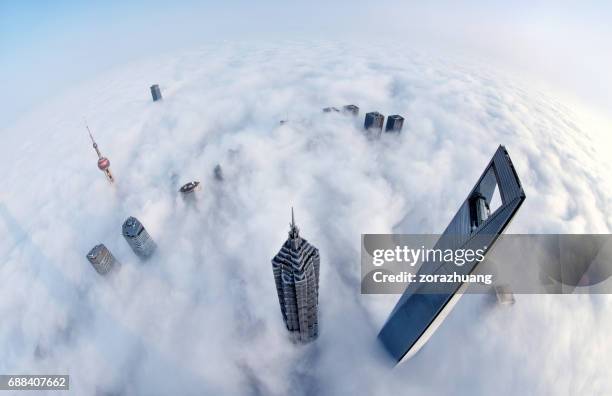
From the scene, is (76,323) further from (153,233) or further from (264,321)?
(264,321)

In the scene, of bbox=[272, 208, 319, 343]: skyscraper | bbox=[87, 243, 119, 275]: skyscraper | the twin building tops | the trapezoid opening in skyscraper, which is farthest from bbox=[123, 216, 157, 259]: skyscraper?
the trapezoid opening in skyscraper

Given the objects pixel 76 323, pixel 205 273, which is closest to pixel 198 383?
pixel 205 273

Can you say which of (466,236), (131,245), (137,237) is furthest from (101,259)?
(466,236)

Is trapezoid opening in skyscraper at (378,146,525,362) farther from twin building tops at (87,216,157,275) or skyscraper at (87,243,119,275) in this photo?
skyscraper at (87,243,119,275)

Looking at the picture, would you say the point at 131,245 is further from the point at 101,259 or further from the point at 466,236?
the point at 466,236

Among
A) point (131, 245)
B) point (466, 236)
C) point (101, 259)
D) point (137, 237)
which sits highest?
point (466, 236)

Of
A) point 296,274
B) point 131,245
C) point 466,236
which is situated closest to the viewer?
point 466,236
